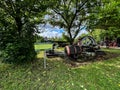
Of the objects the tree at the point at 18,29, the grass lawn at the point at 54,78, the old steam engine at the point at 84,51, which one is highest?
the tree at the point at 18,29

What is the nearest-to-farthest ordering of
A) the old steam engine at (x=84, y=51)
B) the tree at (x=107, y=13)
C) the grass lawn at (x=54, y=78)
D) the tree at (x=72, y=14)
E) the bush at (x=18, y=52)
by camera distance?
the grass lawn at (x=54, y=78) < the bush at (x=18, y=52) < the old steam engine at (x=84, y=51) < the tree at (x=107, y=13) < the tree at (x=72, y=14)

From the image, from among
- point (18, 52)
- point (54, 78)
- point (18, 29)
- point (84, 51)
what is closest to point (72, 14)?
point (84, 51)

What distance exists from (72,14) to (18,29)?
521 centimetres

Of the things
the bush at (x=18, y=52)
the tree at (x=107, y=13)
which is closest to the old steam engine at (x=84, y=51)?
the tree at (x=107, y=13)

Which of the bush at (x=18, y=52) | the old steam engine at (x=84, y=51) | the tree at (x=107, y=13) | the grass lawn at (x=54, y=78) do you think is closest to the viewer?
the grass lawn at (x=54, y=78)

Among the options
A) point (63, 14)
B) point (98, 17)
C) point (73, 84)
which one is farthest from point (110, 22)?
point (73, 84)

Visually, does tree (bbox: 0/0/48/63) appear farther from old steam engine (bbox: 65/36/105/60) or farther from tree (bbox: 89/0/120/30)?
tree (bbox: 89/0/120/30)

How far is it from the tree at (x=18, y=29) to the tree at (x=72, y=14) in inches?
134

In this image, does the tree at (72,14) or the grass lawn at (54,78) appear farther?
the tree at (72,14)

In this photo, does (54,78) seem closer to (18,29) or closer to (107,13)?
(18,29)

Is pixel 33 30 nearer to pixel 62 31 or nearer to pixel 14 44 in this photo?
pixel 14 44

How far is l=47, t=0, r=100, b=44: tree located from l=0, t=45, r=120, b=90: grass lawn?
521 centimetres

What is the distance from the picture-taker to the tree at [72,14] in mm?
10344

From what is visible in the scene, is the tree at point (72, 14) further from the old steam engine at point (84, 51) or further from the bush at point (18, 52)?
the bush at point (18, 52)
